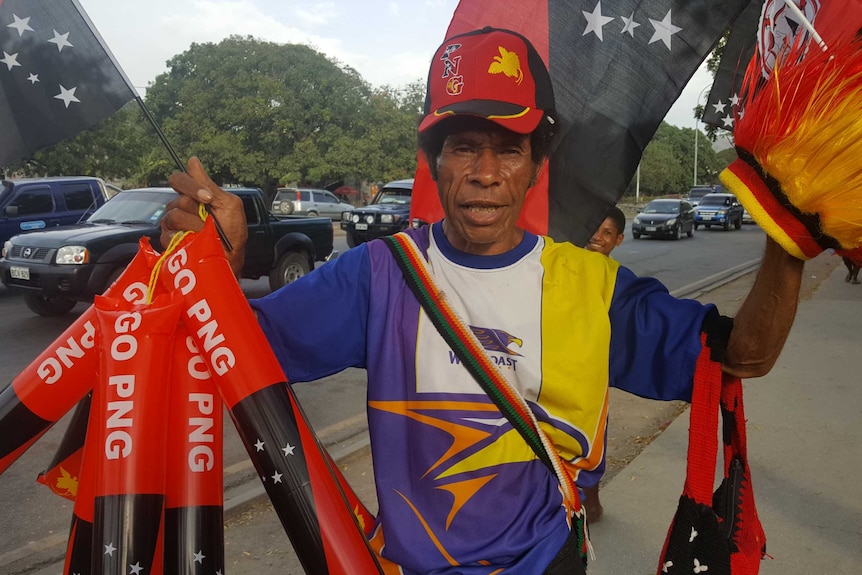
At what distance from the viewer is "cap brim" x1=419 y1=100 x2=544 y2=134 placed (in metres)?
1.65

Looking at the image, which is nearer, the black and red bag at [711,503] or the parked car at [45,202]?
the black and red bag at [711,503]

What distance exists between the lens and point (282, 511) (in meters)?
1.48

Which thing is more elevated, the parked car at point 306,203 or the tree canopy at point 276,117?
the tree canopy at point 276,117

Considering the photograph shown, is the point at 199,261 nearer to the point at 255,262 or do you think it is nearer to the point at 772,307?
the point at 772,307

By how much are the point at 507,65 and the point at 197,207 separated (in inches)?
32.4

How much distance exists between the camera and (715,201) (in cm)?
3338

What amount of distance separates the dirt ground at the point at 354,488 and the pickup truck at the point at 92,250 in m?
4.69

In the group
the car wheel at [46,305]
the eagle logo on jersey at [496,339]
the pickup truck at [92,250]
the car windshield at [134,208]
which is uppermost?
the eagle logo on jersey at [496,339]

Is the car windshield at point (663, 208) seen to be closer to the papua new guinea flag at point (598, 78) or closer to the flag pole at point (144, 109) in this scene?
the papua new guinea flag at point (598, 78)

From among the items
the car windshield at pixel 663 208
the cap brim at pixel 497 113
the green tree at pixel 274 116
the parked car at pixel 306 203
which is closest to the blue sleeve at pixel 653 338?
the cap brim at pixel 497 113

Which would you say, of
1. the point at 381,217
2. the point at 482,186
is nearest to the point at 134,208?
the point at 381,217

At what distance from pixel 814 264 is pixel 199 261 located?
18624mm

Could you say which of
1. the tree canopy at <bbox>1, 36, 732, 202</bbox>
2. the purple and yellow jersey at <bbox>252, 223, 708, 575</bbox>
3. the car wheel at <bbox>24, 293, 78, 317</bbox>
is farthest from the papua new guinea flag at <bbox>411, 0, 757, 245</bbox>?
the tree canopy at <bbox>1, 36, 732, 202</bbox>

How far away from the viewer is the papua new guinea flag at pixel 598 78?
237cm
